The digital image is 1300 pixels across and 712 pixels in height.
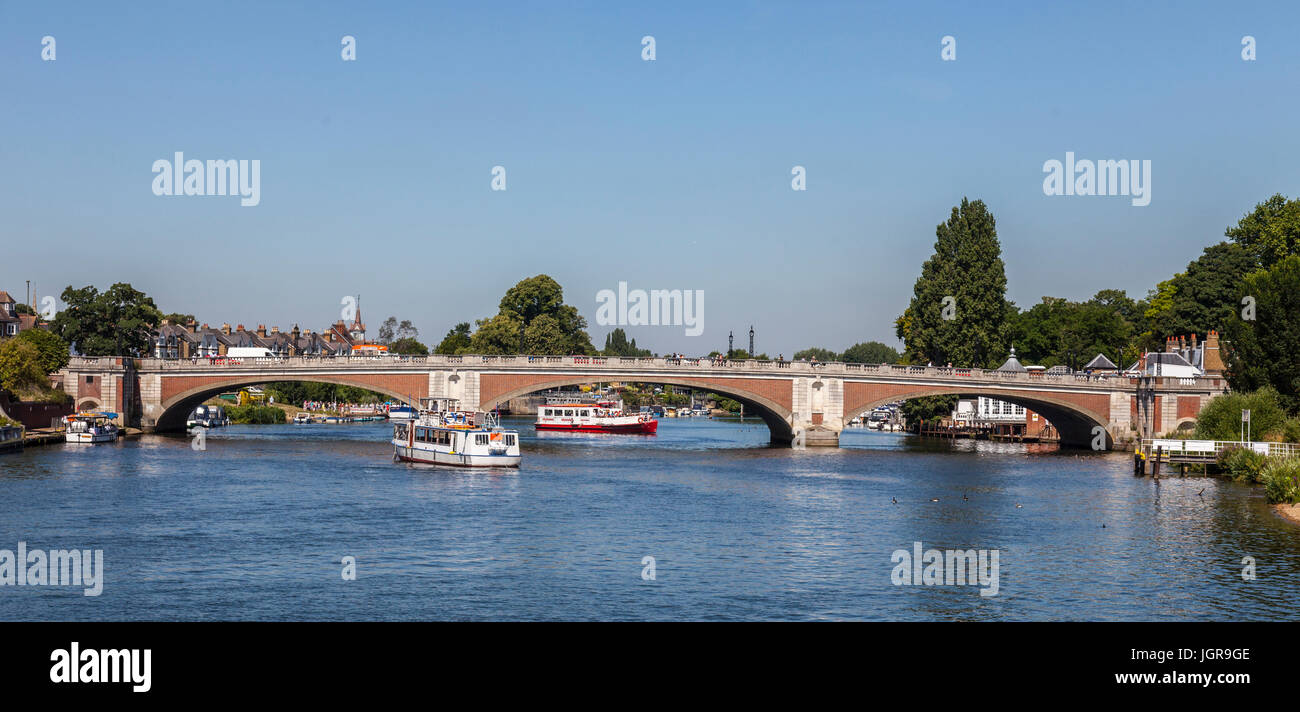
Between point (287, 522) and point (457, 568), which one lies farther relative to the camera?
point (287, 522)

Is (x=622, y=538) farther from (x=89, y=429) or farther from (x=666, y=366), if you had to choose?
(x=89, y=429)

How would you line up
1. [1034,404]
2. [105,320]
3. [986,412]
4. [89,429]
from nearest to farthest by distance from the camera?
[89,429] → [1034,404] → [105,320] → [986,412]

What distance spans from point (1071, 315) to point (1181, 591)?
444 feet

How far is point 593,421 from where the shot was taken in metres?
147

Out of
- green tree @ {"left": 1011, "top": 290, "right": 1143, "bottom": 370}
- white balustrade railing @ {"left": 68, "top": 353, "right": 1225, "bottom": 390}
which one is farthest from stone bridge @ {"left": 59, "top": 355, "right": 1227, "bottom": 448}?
green tree @ {"left": 1011, "top": 290, "right": 1143, "bottom": 370}

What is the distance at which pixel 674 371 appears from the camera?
105 meters

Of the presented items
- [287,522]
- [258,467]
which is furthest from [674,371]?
[287,522]

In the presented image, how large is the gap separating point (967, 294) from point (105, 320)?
88.6m

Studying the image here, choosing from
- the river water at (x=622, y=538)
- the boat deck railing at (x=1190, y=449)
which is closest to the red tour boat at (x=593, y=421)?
the river water at (x=622, y=538)

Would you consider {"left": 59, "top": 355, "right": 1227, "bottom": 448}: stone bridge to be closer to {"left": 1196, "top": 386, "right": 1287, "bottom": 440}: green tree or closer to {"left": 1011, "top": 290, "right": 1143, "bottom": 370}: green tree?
{"left": 1196, "top": 386, "right": 1287, "bottom": 440}: green tree

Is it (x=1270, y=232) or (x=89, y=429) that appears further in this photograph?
(x=1270, y=232)

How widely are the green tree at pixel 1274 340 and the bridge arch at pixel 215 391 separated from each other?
65727 mm

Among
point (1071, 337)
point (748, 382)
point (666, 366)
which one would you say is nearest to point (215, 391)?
point (666, 366)
